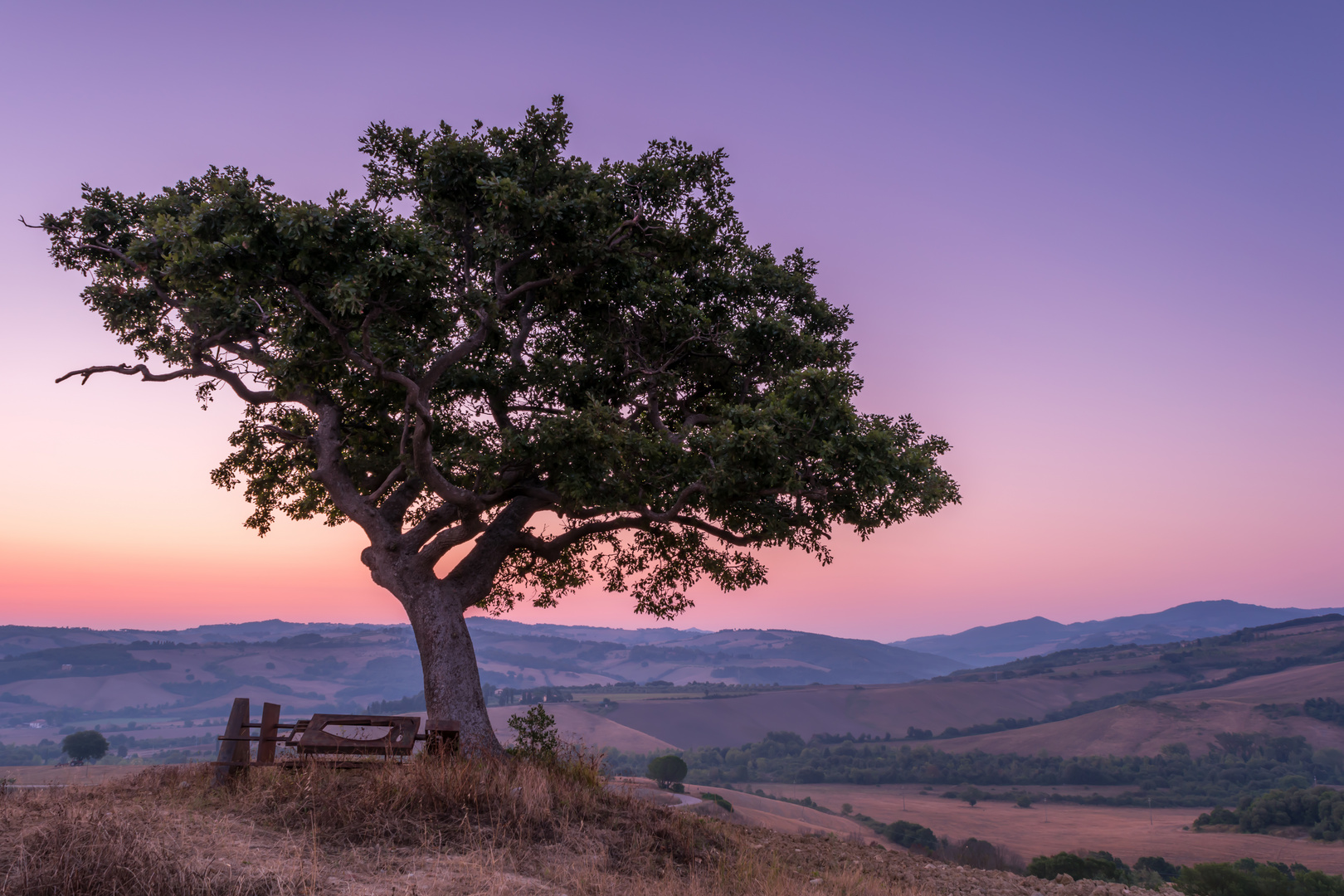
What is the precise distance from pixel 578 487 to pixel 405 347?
184 inches

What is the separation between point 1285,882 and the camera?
5803cm

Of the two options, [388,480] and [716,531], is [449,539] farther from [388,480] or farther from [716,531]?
[716,531]

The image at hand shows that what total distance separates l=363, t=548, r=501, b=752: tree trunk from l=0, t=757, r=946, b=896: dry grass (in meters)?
2.21

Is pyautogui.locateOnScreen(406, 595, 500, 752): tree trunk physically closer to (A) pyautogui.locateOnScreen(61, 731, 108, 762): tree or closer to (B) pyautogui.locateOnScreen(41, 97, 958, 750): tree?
(B) pyautogui.locateOnScreen(41, 97, 958, 750): tree

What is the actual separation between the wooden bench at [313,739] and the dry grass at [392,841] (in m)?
0.60

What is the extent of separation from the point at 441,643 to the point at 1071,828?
164624 millimetres

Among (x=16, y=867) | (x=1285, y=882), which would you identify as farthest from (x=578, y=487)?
(x=1285, y=882)

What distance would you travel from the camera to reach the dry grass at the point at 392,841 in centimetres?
797

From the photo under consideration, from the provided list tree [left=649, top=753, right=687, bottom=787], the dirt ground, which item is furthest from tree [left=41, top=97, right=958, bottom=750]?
the dirt ground

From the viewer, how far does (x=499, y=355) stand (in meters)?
20.2

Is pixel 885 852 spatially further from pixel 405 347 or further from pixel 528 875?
pixel 405 347

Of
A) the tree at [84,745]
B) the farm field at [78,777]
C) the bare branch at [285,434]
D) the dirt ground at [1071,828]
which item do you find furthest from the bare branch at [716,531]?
the tree at [84,745]

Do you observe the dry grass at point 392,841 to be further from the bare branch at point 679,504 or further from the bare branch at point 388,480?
the bare branch at point 388,480

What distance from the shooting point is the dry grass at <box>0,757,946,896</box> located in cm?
797
